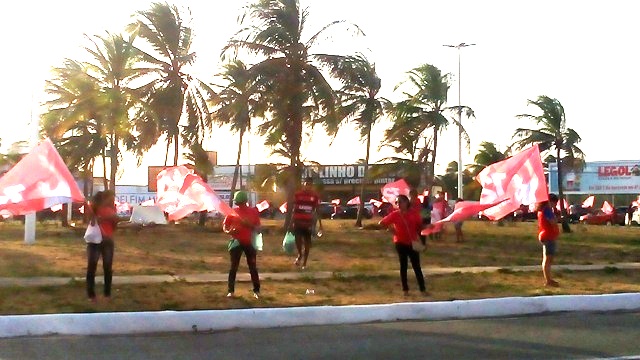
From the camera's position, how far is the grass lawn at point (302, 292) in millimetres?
11195

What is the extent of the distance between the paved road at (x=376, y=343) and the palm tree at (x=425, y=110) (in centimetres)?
2437

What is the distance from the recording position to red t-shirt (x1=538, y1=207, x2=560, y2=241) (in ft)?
43.2

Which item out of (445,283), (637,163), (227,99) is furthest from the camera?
(637,163)

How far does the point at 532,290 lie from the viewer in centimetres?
1327

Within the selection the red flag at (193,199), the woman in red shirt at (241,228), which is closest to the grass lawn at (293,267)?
the woman in red shirt at (241,228)

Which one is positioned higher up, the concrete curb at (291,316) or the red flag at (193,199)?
the red flag at (193,199)

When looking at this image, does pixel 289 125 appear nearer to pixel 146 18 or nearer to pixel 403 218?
pixel 146 18

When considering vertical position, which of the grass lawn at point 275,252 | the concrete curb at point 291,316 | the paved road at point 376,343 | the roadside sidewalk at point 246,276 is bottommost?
the paved road at point 376,343

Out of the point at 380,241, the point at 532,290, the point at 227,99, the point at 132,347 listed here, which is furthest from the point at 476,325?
the point at 227,99

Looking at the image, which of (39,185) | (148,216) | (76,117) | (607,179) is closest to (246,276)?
(39,185)

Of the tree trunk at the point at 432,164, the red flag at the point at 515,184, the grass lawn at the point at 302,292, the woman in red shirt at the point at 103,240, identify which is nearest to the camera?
the woman in red shirt at the point at 103,240

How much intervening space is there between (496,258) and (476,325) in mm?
8691

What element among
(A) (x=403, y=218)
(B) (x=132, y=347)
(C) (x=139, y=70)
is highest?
(C) (x=139, y=70)

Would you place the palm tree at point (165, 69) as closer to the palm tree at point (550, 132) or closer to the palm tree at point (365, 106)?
the palm tree at point (365, 106)
